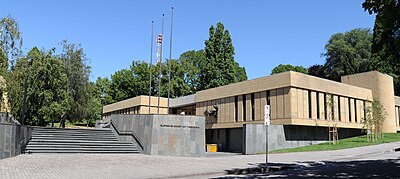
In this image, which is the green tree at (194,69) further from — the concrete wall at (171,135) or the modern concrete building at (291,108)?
the concrete wall at (171,135)

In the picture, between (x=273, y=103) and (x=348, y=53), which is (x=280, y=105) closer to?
(x=273, y=103)

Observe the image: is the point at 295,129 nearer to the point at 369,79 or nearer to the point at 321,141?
the point at 321,141

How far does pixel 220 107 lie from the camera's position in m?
37.6

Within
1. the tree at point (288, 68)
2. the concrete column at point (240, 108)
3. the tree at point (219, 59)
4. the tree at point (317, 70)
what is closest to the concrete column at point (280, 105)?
the concrete column at point (240, 108)

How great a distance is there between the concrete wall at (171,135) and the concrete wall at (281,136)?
6.85 metres

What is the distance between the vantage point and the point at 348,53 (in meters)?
61.5

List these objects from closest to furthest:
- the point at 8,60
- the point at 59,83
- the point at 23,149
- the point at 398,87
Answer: the point at 23,149, the point at 8,60, the point at 59,83, the point at 398,87

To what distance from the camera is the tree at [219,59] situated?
5812cm

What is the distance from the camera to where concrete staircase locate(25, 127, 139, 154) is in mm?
19675

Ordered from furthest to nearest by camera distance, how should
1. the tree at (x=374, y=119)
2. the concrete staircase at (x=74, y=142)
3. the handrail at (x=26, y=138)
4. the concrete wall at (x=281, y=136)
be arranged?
the tree at (x=374, y=119) → the concrete wall at (x=281, y=136) → the concrete staircase at (x=74, y=142) → the handrail at (x=26, y=138)

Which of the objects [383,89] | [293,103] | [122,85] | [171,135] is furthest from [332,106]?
[122,85]

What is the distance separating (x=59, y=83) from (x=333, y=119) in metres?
25.7

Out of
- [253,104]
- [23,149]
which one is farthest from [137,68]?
[23,149]

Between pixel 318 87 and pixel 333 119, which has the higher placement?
pixel 318 87
